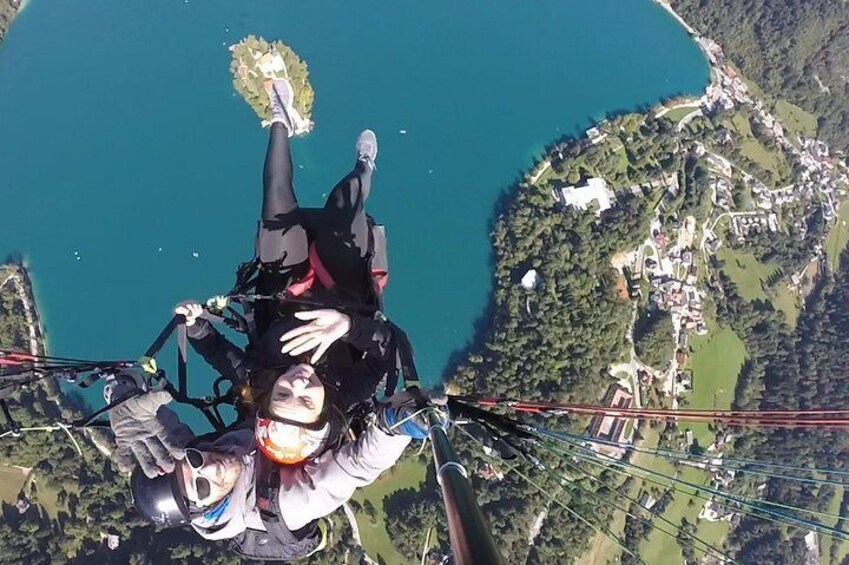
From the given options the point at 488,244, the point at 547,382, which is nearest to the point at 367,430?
the point at 547,382

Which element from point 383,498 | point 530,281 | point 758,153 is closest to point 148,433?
point 383,498

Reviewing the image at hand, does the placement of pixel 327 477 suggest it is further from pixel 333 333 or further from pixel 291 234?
pixel 291 234

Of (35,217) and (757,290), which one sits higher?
(757,290)

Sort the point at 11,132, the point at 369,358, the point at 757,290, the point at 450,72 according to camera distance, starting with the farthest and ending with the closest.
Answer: the point at 450,72, the point at 757,290, the point at 11,132, the point at 369,358

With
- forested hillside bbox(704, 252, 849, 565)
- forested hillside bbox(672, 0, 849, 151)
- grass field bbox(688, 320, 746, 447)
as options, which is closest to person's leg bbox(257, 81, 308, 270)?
grass field bbox(688, 320, 746, 447)

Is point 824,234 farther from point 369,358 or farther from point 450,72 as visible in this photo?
point 369,358

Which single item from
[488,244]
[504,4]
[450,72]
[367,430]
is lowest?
[367,430]
